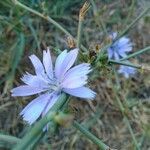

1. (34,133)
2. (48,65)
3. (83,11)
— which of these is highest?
(83,11)

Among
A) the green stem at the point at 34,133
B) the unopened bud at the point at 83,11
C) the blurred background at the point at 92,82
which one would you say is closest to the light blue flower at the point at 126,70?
the blurred background at the point at 92,82

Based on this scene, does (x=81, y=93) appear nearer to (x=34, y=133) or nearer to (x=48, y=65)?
(x=48, y=65)

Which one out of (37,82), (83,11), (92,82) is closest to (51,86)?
(37,82)

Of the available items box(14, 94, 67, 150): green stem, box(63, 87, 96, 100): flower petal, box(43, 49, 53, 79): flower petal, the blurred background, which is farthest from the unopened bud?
the blurred background

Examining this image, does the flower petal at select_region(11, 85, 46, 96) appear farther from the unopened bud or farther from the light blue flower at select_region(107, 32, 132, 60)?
the light blue flower at select_region(107, 32, 132, 60)

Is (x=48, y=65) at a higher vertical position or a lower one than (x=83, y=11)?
lower

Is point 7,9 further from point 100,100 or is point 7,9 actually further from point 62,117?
point 62,117

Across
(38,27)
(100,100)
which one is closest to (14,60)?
(38,27)

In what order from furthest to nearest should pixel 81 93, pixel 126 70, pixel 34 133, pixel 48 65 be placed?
1. pixel 126 70
2. pixel 48 65
3. pixel 81 93
4. pixel 34 133
